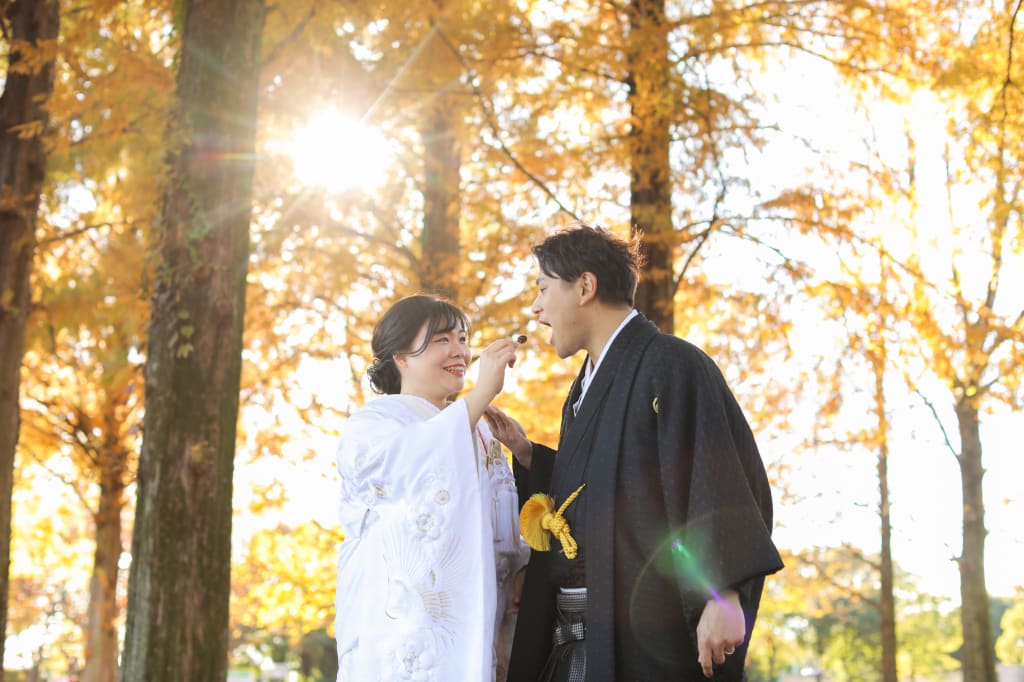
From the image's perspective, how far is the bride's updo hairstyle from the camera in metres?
3.29

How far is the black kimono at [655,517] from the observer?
8.29 feet

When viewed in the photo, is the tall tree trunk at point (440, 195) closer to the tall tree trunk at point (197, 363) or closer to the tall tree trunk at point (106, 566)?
the tall tree trunk at point (197, 363)

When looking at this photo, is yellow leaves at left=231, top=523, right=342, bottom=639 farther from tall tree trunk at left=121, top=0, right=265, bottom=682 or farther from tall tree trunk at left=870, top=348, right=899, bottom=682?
tall tree trunk at left=870, top=348, right=899, bottom=682

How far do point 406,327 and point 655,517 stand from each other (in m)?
1.07

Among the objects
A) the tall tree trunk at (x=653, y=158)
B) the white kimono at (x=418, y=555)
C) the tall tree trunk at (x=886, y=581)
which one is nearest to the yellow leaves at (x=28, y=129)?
the tall tree trunk at (x=653, y=158)

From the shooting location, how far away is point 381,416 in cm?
313

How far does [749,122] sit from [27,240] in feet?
15.4

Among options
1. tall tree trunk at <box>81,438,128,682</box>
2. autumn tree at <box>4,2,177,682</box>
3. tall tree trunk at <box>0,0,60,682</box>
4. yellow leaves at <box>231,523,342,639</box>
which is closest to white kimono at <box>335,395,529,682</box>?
autumn tree at <box>4,2,177,682</box>

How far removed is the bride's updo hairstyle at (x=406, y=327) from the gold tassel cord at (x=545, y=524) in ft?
2.08

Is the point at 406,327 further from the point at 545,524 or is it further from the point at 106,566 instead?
the point at 106,566

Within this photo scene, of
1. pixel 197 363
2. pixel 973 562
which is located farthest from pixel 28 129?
pixel 973 562

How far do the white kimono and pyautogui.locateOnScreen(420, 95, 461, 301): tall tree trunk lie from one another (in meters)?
5.45

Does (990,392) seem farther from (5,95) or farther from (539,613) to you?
(5,95)

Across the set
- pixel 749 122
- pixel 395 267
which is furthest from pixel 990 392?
pixel 395 267
